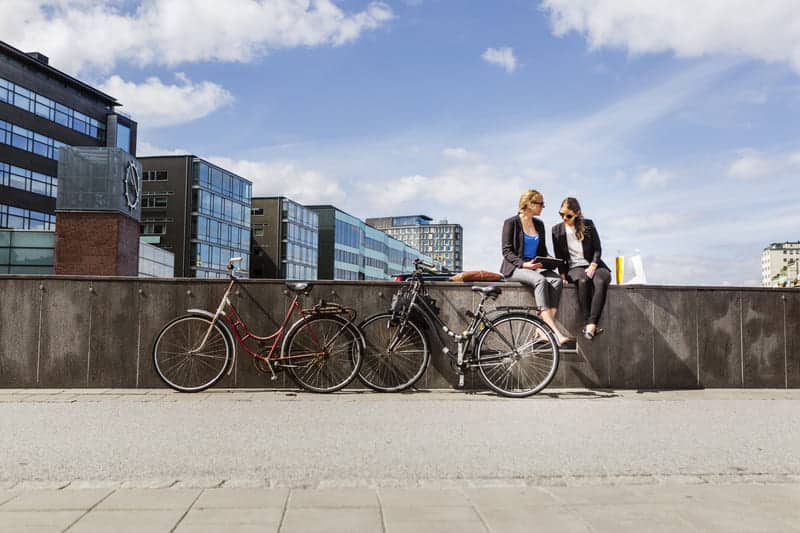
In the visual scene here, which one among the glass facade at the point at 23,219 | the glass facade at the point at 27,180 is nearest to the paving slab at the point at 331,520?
the glass facade at the point at 27,180

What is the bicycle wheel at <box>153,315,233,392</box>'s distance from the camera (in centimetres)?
731

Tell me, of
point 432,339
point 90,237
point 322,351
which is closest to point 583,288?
point 432,339

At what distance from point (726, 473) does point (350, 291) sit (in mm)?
4489

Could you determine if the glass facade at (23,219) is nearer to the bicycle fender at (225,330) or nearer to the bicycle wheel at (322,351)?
the bicycle fender at (225,330)

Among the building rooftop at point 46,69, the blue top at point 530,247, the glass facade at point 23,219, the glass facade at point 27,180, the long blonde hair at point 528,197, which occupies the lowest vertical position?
the blue top at point 530,247

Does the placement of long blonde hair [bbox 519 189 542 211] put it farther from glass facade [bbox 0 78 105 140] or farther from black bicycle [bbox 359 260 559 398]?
glass facade [bbox 0 78 105 140]

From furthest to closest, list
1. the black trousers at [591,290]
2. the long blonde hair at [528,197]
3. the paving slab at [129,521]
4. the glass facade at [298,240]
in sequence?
→ the glass facade at [298,240] < the long blonde hair at [528,197] < the black trousers at [591,290] < the paving slab at [129,521]

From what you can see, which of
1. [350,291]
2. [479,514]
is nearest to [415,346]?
[350,291]

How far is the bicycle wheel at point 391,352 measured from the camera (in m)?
7.43

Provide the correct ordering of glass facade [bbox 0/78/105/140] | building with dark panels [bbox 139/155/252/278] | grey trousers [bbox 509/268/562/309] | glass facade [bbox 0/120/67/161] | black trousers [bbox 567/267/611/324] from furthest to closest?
building with dark panels [bbox 139/155/252/278]
glass facade [bbox 0/78/105/140]
glass facade [bbox 0/120/67/161]
black trousers [bbox 567/267/611/324]
grey trousers [bbox 509/268/562/309]

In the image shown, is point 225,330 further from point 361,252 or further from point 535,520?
point 361,252

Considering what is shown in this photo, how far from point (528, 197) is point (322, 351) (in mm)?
2829

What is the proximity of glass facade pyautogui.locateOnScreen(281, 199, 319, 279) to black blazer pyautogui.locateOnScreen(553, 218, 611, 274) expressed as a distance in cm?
9273

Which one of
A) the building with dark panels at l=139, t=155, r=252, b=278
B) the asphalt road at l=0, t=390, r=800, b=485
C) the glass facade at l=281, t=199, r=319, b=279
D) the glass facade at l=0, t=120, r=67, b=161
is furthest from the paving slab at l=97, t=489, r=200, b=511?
the glass facade at l=281, t=199, r=319, b=279
